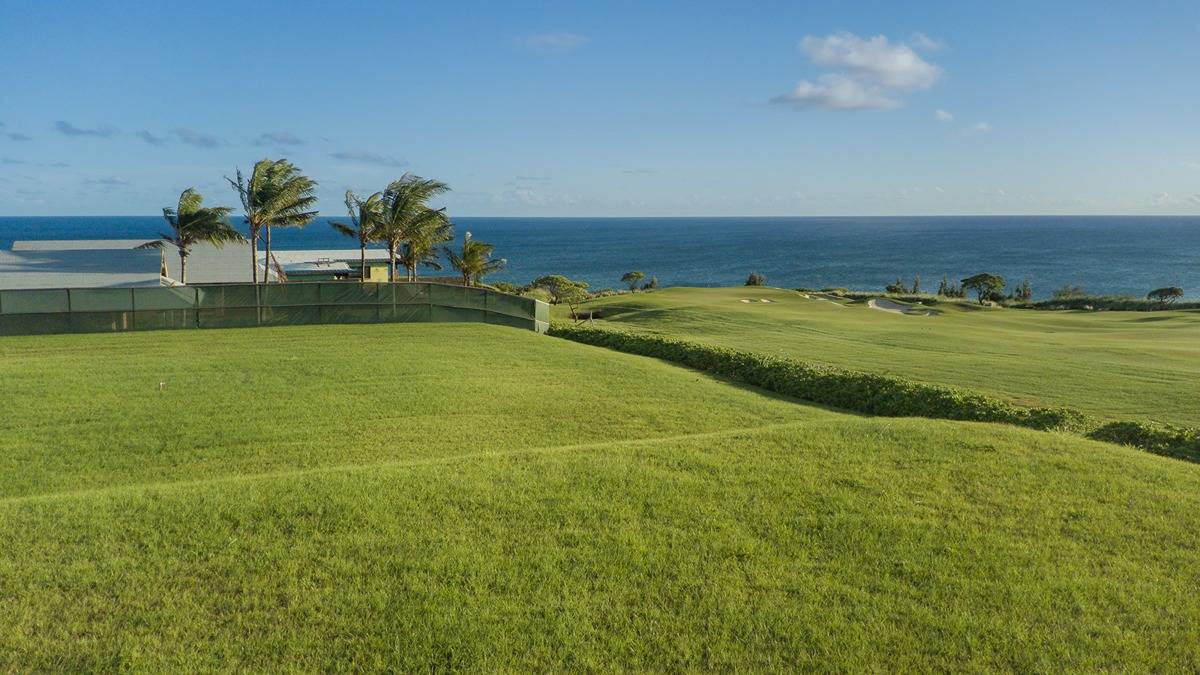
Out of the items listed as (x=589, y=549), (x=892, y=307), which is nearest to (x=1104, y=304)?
(x=892, y=307)

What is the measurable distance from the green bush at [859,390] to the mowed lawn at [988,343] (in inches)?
41.8

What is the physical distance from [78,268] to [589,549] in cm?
3022

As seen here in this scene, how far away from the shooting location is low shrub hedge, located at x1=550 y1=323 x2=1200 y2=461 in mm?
10562

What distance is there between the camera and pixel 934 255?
159250mm

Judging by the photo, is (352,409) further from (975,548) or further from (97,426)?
(975,548)

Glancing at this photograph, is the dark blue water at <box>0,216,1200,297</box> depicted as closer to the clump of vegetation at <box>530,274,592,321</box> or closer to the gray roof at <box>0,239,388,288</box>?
the clump of vegetation at <box>530,274,592,321</box>

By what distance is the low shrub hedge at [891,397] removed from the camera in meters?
10.6

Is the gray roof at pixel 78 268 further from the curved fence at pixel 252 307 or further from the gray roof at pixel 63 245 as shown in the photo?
the curved fence at pixel 252 307

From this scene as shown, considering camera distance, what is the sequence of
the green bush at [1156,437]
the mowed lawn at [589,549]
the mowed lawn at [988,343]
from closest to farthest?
1. the mowed lawn at [589,549]
2. the green bush at [1156,437]
3. the mowed lawn at [988,343]

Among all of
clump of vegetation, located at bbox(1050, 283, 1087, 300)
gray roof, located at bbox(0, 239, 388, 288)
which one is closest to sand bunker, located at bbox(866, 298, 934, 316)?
clump of vegetation, located at bbox(1050, 283, 1087, 300)

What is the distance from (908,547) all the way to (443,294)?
58.7 ft

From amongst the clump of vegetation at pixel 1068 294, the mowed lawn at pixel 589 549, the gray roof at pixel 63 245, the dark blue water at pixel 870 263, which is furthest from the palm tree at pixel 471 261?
the dark blue water at pixel 870 263

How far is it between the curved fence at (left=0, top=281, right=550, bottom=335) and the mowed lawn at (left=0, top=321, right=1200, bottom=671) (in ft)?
30.8

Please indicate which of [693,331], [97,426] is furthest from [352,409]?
[693,331]
